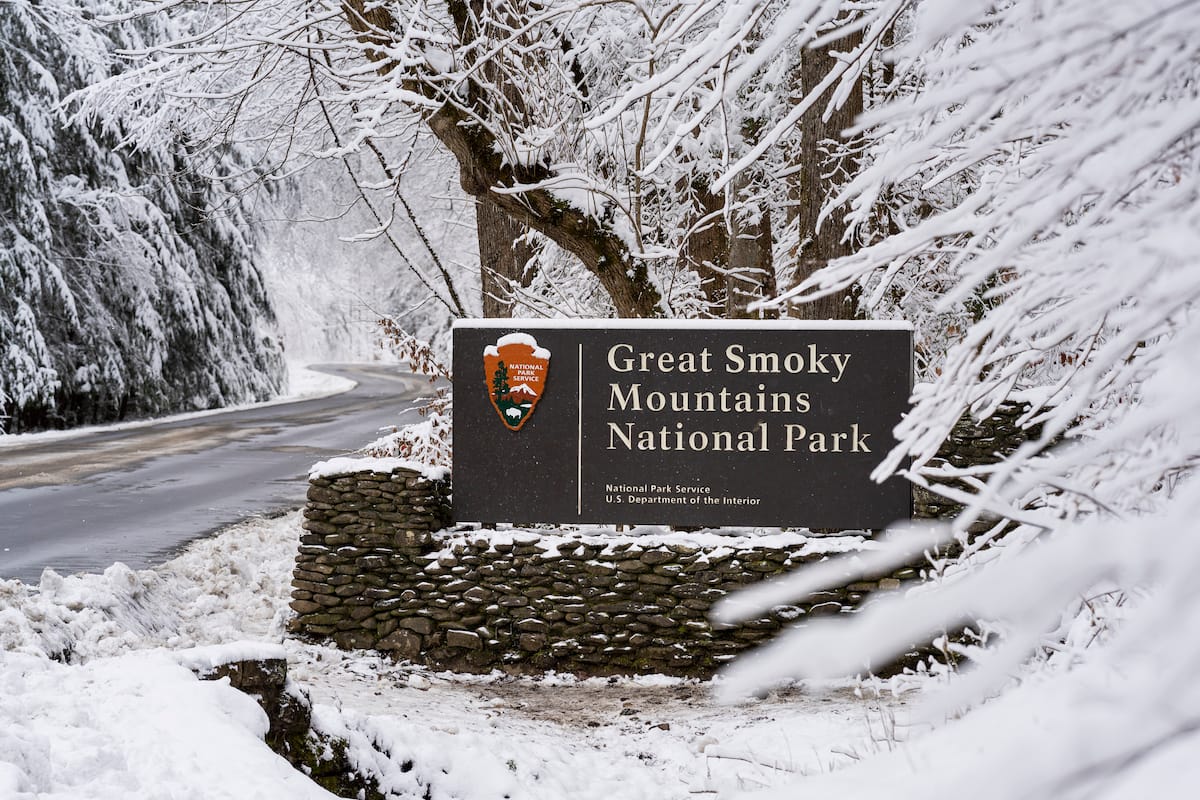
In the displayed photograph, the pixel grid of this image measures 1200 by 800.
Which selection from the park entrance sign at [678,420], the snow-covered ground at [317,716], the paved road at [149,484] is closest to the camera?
the snow-covered ground at [317,716]

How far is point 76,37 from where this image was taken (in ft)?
57.5

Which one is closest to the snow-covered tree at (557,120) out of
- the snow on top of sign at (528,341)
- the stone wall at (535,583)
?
the snow on top of sign at (528,341)

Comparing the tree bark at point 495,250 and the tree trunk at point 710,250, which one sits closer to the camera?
the tree trunk at point 710,250

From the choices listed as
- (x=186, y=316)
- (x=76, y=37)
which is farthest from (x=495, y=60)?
(x=186, y=316)

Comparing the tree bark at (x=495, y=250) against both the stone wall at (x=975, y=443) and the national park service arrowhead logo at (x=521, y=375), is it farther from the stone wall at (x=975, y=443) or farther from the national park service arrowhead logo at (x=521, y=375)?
the stone wall at (x=975, y=443)

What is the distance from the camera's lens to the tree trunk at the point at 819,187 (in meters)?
7.01

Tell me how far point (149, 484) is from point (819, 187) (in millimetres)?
8491

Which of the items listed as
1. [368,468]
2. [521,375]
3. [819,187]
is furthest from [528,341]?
[819,187]

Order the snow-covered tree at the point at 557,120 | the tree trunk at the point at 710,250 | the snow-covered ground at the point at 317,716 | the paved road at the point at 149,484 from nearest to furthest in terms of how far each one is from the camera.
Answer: the snow-covered ground at the point at 317,716 < the snow-covered tree at the point at 557,120 < the paved road at the point at 149,484 < the tree trunk at the point at 710,250

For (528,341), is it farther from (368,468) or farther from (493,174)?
(368,468)

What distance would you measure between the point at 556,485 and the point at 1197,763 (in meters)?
6.59

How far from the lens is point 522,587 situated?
7.08 m

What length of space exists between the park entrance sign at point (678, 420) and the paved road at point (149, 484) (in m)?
3.18

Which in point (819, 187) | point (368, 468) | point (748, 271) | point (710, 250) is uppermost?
point (819, 187)
